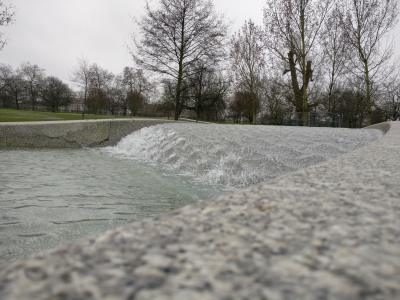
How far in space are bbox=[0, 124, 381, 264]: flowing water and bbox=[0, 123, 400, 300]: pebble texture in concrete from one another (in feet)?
4.81

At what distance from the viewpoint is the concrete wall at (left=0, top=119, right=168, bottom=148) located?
7.29m

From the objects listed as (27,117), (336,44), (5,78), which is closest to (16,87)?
(5,78)

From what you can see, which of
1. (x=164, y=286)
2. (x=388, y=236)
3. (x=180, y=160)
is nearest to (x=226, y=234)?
(x=164, y=286)

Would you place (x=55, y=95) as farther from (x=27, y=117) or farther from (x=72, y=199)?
(x=72, y=199)

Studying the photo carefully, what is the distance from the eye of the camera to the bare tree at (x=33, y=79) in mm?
56812

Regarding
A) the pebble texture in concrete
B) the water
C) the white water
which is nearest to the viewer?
the pebble texture in concrete

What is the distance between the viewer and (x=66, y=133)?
26.0 ft

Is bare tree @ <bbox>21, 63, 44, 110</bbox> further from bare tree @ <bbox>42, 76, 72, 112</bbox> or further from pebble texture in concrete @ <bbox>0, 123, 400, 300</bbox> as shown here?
pebble texture in concrete @ <bbox>0, 123, 400, 300</bbox>

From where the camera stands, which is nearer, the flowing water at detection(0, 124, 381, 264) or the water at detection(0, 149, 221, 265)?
→ the water at detection(0, 149, 221, 265)

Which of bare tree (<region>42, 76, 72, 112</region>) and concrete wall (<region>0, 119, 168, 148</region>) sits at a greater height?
bare tree (<region>42, 76, 72, 112</region>)

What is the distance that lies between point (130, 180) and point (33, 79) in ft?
219

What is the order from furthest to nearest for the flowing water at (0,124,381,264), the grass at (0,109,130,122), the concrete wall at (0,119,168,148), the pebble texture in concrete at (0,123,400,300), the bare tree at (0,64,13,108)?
1. the bare tree at (0,64,13,108)
2. the grass at (0,109,130,122)
3. the concrete wall at (0,119,168,148)
4. the flowing water at (0,124,381,264)
5. the pebble texture in concrete at (0,123,400,300)

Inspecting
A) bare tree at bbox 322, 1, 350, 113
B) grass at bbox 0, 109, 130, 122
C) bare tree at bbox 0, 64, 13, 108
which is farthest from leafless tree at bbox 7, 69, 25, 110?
bare tree at bbox 322, 1, 350, 113

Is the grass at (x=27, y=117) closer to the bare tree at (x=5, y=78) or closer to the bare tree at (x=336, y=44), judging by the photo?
the bare tree at (x=336, y=44)
